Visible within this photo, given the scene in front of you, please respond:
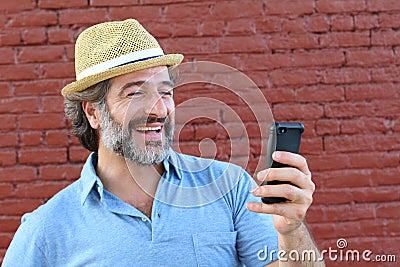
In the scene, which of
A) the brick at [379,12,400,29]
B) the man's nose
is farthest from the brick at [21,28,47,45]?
the brick at [379,12,400,29]

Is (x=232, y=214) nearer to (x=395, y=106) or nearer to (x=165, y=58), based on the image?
(x=165, y=58)

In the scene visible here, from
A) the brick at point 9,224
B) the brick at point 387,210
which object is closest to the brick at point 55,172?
the brick at point 9,224

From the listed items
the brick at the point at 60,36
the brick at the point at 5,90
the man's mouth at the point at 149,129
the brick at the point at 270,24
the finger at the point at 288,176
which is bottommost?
the finger at the point at 288,176

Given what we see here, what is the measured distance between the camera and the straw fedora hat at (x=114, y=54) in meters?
2.04

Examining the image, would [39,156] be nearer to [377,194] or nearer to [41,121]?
[41,121]

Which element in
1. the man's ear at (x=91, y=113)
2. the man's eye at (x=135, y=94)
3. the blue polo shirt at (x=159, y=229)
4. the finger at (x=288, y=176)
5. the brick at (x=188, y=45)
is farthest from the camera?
the brick at (x=188, y=45)

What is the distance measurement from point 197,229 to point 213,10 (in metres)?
1.40

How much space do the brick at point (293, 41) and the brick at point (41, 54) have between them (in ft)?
3.26

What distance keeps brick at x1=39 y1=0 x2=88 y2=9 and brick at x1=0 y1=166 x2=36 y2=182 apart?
0.73 meters

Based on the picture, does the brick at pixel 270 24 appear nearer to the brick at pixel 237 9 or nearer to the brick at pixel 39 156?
the brick at pixel 237 9

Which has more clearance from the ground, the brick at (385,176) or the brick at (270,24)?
the brick at (270,24)

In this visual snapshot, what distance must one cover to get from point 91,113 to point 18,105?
947 millimetres

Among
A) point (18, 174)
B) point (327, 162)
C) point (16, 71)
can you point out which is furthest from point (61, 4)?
point (327, 162)

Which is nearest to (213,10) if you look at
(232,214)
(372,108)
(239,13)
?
(239,13)
